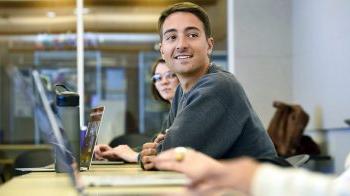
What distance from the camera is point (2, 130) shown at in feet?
25.1

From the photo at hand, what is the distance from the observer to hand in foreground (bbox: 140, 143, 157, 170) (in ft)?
6.79

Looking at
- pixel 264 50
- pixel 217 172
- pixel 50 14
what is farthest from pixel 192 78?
pixel 50 14

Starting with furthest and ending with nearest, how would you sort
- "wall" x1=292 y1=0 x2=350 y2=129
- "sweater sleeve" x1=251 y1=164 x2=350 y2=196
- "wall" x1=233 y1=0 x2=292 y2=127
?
"wall" x1=233 y1=0 x2=292 y2=127
"wall" x1=292 y1=0 x2=350 y2=129
"sweater sleeve" x1=251 y1=164 x2=350 y2=196

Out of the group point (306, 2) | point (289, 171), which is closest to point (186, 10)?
point (289, 171)

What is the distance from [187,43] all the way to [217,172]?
161 centimetres

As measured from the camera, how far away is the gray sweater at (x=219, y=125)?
2.09 meters

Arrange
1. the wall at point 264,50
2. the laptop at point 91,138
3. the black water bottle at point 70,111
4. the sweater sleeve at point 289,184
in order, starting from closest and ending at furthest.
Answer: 1. the sweater sleeve at point 289,184
2. the black water bottle at point 70,111
3. the laptop at point 91,138
4. the wall at point 264,50

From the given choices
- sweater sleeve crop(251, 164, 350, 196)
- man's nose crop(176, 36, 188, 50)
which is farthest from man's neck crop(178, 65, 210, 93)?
sweater sleeve crop(251, 164, 350, 196)

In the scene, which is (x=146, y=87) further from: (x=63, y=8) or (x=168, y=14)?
(x=168, y=14)

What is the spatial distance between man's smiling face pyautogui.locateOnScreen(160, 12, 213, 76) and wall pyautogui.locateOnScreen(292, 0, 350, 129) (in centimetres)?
242

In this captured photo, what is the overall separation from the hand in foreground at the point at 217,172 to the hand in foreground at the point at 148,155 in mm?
942

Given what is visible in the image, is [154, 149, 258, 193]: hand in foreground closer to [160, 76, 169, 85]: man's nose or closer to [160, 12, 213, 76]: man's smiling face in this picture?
[160, 12, 213, 76]: man's smiling face

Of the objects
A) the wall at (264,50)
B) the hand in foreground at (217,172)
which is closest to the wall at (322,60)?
the wall at (264,50)

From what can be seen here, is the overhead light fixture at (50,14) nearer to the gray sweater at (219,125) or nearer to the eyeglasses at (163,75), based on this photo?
the eyeglasses at (163,75)
